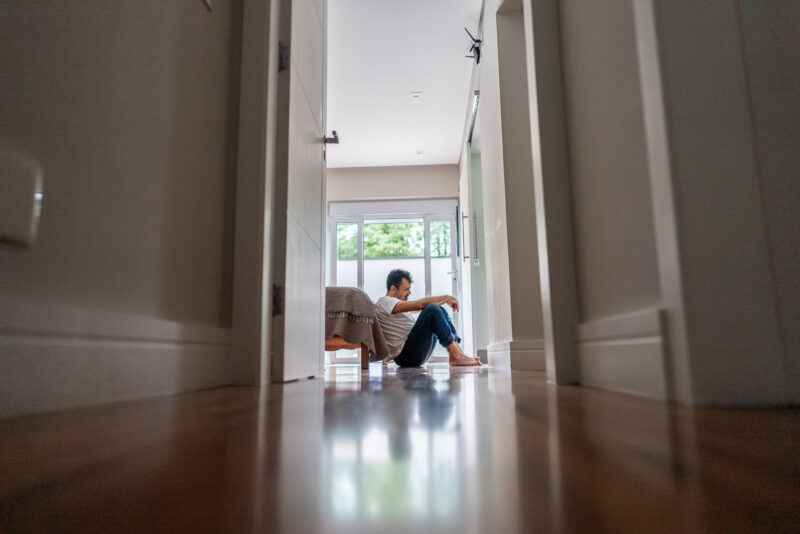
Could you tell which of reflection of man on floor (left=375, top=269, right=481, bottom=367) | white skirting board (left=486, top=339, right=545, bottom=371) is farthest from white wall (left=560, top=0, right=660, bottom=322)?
reflection of man on floor (left=375, top=269, right=481, bottom=367)

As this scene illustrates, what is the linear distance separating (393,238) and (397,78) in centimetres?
288

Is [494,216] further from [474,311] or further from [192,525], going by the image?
[192,525]

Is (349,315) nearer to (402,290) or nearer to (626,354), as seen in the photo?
(402,290)

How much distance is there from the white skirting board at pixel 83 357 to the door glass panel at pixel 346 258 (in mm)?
6358

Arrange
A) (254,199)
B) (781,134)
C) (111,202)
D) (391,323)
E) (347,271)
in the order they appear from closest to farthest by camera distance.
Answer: (781,134) < (111,202) < (254,199) < (391,323) < (347,271)

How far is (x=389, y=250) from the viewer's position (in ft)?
25.6

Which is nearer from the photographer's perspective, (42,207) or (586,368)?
(42,207)

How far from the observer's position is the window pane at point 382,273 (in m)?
7.79

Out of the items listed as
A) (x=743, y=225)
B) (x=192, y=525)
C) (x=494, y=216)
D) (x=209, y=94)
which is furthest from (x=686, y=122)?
(x=494, y=216)

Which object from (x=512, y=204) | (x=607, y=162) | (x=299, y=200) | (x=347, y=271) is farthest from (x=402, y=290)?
(x=607, y=162)

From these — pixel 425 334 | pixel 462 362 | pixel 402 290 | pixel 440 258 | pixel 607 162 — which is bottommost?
pixel 462 362

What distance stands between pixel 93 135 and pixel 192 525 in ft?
2.89

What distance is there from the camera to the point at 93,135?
91 cm

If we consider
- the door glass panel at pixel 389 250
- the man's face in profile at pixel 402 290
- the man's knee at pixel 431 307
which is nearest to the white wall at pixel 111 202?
the man's knee at pixel 431 307
